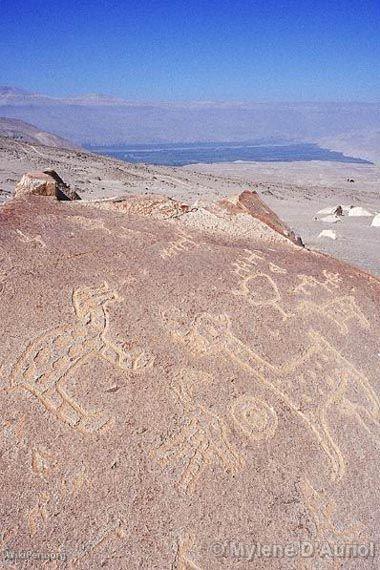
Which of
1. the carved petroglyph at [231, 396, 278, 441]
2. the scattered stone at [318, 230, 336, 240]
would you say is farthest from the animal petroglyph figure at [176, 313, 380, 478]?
the scattered stone at [318, 230, 336, 240]

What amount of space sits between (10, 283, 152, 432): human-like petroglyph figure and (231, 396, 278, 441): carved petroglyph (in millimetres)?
610

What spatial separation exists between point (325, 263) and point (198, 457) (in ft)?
8.40

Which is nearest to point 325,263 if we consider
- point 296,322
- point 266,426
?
point 296,322

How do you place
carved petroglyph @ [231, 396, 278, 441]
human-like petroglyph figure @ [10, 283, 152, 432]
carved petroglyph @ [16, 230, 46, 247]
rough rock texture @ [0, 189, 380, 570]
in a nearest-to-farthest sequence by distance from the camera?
rough rock texture @ [0, 189, 380, 570] < human-like petroglyph figure @ [10, 283, 152, 432] < carved petroglyph @ [231, 396, 278, 441] < carved petroglyph @ [16, 230, 46, 247]

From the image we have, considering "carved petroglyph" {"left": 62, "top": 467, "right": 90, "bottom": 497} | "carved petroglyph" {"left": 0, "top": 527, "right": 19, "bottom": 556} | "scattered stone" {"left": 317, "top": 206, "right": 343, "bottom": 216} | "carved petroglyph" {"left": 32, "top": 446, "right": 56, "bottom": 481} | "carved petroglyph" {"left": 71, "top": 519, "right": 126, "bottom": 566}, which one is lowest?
"scattered stone" {"left": 317, "top": 206, "right": 343, "bottom": 216}

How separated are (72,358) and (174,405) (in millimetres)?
663

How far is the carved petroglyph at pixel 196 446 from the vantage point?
262cm

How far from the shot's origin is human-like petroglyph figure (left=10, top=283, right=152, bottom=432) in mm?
2697

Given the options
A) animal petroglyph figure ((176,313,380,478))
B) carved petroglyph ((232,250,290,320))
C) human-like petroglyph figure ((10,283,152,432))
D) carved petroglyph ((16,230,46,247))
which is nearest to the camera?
human-like petroglyph figure ((10,283,152,432))

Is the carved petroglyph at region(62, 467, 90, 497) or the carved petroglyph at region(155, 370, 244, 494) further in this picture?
the carved petroglyph at region(155, 370, 244, 494)

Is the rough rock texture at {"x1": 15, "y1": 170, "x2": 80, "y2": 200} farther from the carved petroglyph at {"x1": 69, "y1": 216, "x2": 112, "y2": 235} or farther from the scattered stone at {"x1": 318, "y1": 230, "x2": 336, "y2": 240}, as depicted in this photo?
the scattered stone at {"x1": 318, "y1": 230, "x2": 336, "y2": 240}

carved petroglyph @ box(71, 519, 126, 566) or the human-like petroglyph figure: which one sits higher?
the human-like petroglyph figure

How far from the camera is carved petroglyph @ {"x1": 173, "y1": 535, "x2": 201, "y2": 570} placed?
2.32 metres

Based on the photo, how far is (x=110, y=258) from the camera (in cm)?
379
